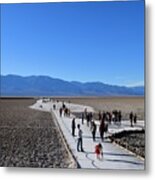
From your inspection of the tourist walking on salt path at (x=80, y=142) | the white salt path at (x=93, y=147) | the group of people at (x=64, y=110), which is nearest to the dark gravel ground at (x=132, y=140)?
the white salt path at (x=93, y=147)

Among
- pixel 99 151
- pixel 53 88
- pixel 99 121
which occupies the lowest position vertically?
pixel 99 151

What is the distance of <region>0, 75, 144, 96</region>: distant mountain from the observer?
248 cm

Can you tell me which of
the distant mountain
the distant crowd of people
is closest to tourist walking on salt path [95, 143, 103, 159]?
the distant crowd of people

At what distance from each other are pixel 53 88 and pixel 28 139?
0.97 feet

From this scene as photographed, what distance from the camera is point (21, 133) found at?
259cm

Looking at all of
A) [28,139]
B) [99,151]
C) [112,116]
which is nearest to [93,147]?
[99,151]

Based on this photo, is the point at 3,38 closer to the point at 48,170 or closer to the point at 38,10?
the point at 38,10

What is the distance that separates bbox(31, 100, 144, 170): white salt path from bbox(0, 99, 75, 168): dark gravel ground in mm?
48

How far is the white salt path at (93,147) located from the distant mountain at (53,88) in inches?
2.5

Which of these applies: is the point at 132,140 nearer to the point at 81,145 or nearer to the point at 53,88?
the point at 81,145

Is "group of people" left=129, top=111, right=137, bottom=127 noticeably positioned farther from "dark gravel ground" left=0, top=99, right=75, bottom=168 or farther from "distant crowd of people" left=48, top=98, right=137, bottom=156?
"dark gravel ground" left=0, top=99, right=75, bottom=168

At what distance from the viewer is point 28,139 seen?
8.45 ft

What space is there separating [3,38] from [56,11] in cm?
31

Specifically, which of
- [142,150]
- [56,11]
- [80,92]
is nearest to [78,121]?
[80,92]
